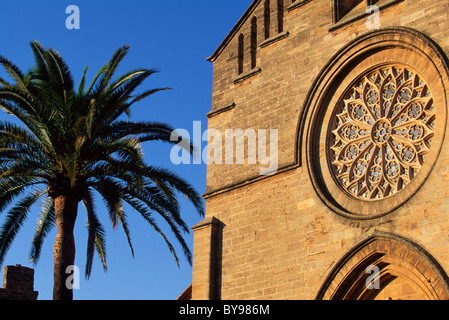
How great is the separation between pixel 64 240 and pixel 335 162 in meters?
5.46

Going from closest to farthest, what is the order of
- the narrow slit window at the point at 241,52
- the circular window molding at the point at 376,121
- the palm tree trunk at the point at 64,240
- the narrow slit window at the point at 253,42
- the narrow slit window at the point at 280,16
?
the circular window molding at the point at 376,121 → the palm tree trunk at the point at 64,240 → the narrow slit window at the point at 280,16 → the narrow slit window at the point at 253,42 → the narrow slit window at the point at 241,52

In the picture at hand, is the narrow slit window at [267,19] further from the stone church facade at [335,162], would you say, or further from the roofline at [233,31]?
the roofline at [233,31]

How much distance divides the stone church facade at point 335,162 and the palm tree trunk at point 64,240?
2.69 m

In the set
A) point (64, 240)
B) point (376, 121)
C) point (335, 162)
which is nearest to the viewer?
point (376, 121)

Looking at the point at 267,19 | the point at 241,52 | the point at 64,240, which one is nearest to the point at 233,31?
the point at 241,52

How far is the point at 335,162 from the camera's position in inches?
585

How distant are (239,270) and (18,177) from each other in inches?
187

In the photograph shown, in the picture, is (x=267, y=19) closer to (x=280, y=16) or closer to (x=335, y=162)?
(x=280, y=16)

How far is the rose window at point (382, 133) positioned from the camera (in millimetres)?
13594

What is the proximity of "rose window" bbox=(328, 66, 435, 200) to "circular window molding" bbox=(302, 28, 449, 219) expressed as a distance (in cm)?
2

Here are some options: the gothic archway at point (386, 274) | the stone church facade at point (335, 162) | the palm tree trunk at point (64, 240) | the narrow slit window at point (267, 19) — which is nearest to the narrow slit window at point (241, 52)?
the stone church facade at point (335, 162)

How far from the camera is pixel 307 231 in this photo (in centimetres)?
1455
